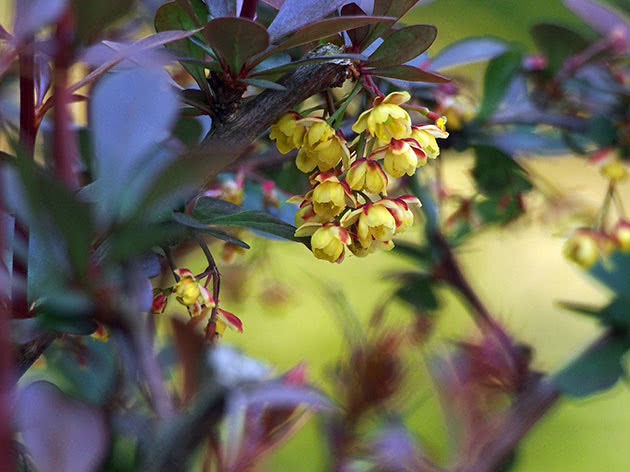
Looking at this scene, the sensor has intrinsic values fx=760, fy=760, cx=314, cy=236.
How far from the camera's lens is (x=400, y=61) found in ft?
1.17

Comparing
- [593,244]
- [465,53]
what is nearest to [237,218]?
[465,53]

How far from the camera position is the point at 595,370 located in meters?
0.64

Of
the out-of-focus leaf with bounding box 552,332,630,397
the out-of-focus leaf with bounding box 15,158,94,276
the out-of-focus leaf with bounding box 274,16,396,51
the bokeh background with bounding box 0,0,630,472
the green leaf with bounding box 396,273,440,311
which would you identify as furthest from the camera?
the bokeh background with bounding box 0,0,630,472

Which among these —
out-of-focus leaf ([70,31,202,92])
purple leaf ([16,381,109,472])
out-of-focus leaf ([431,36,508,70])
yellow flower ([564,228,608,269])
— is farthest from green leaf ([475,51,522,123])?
purple leaf ([16,381,109,472])

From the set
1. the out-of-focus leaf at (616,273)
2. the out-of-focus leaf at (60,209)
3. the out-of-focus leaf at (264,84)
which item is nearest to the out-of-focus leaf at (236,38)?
the out-of-focus leaf at (264,84)

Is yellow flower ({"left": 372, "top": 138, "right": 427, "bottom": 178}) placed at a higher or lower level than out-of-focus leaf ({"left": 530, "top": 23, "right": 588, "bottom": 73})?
higher

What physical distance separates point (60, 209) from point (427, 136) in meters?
0.23

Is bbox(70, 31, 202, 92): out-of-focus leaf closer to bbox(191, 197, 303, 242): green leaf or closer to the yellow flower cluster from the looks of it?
bbox(191, 197, 303, 242): green leaf

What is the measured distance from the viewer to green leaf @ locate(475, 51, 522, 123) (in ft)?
2.30

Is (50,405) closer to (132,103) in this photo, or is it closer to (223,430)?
(132,103)

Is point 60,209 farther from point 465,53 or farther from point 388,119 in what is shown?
point 465,53

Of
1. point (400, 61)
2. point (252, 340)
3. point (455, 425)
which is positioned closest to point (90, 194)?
point (400, 61)

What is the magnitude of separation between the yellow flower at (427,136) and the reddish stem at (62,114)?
0.20 metres

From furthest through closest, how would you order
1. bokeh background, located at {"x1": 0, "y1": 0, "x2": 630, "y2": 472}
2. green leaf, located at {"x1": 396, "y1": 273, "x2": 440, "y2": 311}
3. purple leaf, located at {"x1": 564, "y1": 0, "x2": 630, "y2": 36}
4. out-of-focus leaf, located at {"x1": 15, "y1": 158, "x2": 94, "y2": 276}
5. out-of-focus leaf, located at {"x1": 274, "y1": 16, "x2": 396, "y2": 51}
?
bokeh background, located at {"x1": 0, "y1": 0, "x2": 630, "y2": 472}
green leaf, located at {"x1": 396, "y1": 273, "x2": 440, "y2": 311}
purple leaf, located at {"x1": 564, "y1": 0, "x2": 630, "y2": 36}
out-of-focus leaf, located at {"x1": 274, "y1": 16, "x2": 396, "y2": 51}
out-of-focus leaf, located at {"x1": 15, "y1": 158, "x2": 94, "y2": 276}
